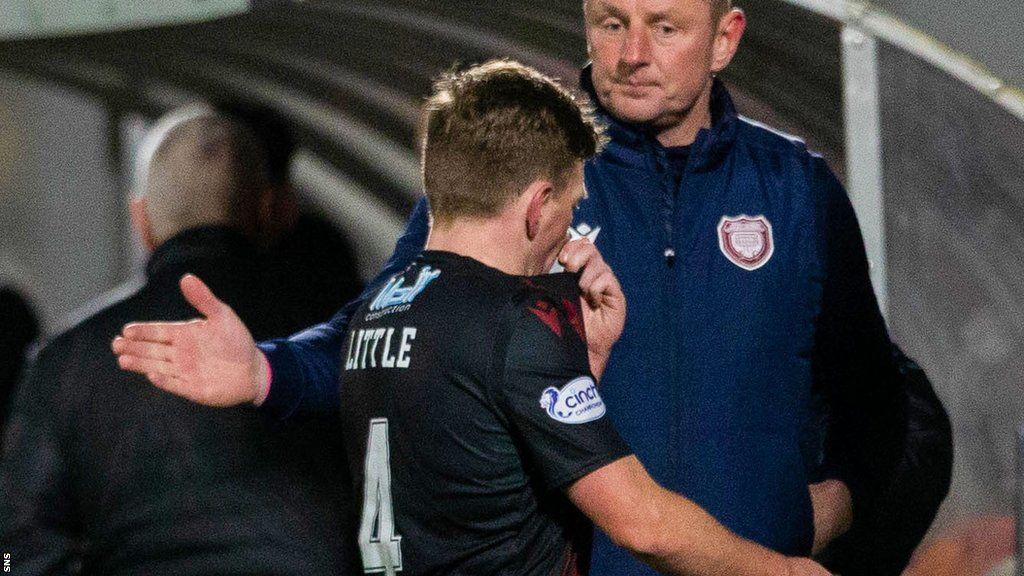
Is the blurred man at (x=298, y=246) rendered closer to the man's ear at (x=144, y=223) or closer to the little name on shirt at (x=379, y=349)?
the man's ear at (x=144, y=223)

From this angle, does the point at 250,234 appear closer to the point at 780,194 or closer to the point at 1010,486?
the point at 780,194

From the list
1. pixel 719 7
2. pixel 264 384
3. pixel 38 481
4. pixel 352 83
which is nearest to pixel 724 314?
pixel 719 7

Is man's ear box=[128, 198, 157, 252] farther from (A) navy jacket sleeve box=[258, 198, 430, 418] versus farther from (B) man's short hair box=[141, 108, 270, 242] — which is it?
(A) navy jacket sleeve box=[258, 198, 430, 418]

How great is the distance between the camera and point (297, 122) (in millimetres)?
4320

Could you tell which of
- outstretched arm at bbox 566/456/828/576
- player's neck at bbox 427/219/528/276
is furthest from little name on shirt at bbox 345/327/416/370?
outstretched arm at bbox 566/456/828/576

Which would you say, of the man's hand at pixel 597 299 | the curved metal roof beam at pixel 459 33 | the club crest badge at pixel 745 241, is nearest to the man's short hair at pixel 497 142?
the man's hand at pixel 597 299

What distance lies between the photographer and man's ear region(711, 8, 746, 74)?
7.97ft

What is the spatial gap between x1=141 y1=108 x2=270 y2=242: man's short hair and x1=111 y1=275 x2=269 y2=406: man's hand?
2.20 ft

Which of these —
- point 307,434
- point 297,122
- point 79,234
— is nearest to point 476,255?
point 307,434

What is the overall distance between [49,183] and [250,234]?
2.28 m

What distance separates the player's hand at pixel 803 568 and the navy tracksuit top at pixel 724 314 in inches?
12.2

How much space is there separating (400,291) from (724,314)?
0.58m

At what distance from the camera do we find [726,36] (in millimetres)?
2445

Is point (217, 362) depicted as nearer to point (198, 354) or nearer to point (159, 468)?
point (198, 354)
